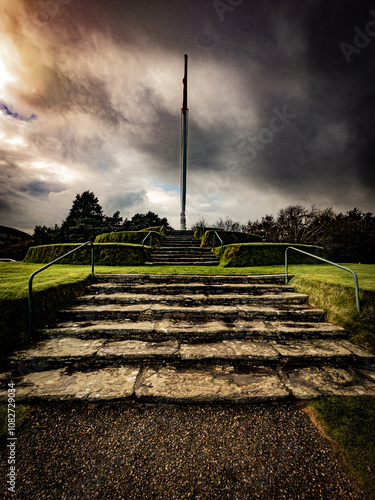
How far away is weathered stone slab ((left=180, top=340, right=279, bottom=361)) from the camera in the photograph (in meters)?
2.48

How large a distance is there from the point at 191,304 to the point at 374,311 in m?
2.85

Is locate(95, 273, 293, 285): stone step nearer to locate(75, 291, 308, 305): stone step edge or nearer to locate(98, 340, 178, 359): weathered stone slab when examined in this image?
locate(75, 291, 308, 305): stone step edge

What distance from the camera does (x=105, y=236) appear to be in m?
11.7

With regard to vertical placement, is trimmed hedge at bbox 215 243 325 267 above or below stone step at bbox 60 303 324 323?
above

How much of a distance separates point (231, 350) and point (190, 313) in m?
1.01

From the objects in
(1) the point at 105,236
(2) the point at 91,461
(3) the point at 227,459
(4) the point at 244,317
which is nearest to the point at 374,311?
(4) the point at 244,317

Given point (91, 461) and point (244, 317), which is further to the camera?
point (244, 317)

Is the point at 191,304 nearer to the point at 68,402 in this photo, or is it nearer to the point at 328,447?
the point at 68,402

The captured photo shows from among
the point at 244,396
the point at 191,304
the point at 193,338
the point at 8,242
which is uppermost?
the point at 8,242

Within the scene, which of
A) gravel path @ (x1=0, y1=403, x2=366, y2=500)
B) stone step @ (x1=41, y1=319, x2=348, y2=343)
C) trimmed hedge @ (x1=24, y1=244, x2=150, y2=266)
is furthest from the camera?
trimmed hedge @ (x1=24, y1=244, x2=150, y2=266)

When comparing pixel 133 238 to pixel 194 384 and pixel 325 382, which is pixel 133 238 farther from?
pixel 325 382

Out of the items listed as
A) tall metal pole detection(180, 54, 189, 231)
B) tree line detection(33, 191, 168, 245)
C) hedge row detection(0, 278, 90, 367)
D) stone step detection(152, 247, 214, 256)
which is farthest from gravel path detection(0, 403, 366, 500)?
tree line detection(33, 191, 168, 245)

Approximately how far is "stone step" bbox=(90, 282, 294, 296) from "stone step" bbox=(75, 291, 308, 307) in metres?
0.22

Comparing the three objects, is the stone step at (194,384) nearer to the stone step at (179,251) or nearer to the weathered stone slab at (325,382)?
the weathered stone slab at (325,382)
